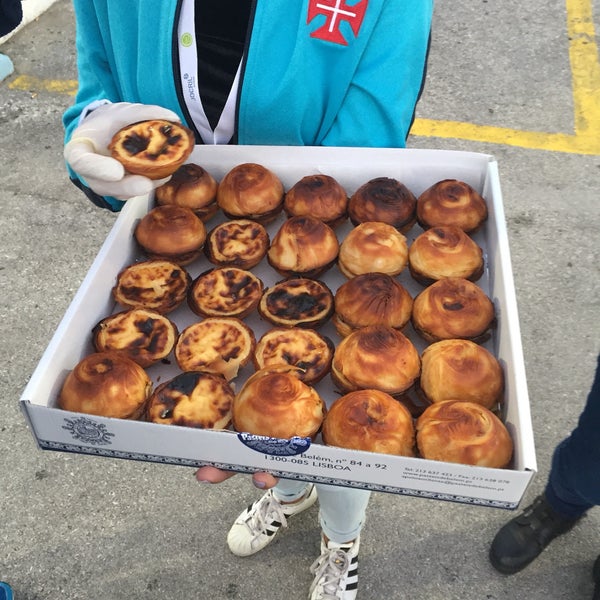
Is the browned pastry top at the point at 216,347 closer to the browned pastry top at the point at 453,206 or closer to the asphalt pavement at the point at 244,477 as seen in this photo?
the browned pastry top at the point at 453,206

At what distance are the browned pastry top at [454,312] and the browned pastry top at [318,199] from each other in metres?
0.56

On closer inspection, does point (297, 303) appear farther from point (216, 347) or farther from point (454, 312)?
point (454, 312)

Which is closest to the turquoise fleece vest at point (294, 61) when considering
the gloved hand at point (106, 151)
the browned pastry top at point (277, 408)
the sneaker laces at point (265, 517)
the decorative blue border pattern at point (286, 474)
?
the gloved hand at point (106, 151)

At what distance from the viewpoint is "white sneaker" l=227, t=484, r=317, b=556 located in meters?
2.95

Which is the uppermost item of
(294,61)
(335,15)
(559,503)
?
(335,15)

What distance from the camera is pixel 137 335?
232 cm

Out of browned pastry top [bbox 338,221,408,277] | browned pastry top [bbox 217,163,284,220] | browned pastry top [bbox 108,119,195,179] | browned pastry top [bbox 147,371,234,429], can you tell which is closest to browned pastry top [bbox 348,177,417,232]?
browned pastry top [bbox 338,221,408,277]

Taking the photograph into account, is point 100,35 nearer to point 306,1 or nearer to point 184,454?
point 306,1

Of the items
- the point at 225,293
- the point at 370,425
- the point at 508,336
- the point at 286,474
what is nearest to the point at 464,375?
the point at 508,336

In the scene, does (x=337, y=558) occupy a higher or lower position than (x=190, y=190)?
lower

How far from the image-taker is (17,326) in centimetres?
391

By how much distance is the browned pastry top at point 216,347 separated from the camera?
2283 mm

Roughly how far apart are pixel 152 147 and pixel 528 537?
87.0 inches

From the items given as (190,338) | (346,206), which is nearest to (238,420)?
(190,338)
